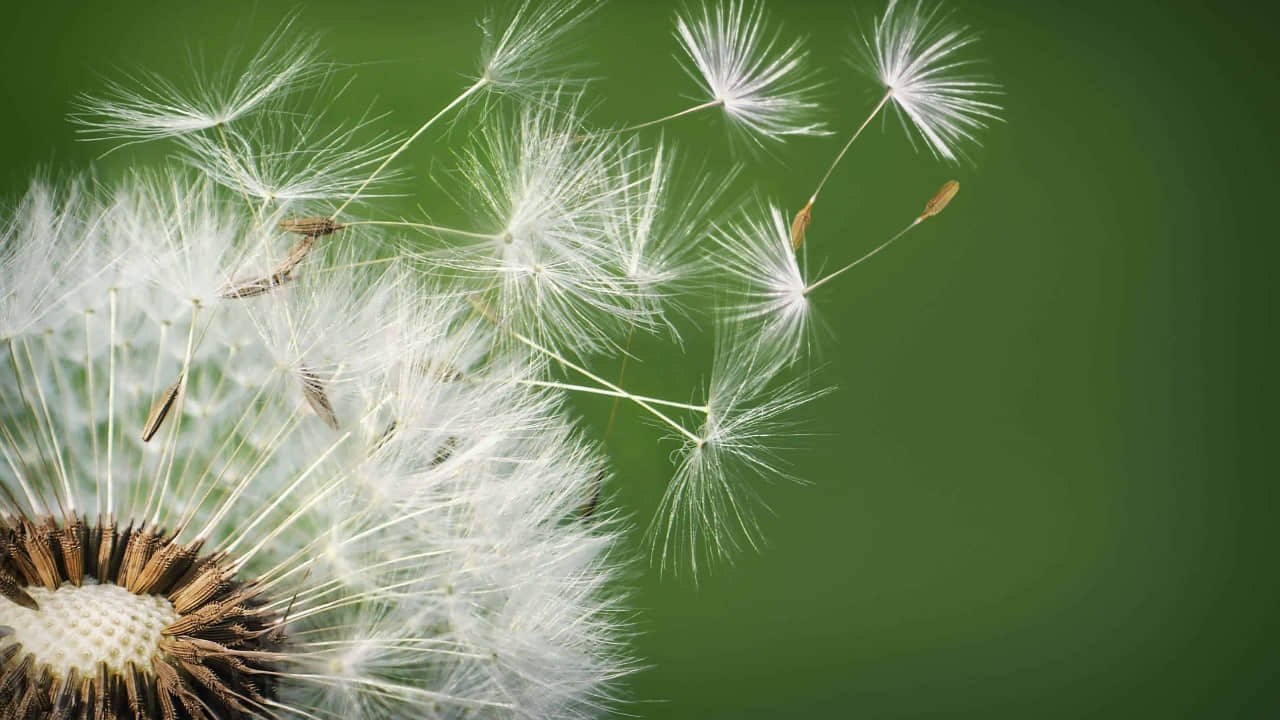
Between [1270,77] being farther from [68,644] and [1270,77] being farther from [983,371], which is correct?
[68,644]

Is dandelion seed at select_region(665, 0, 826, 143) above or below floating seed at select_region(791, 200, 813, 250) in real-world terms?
above

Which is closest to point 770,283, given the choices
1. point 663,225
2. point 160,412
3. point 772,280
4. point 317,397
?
point 772,280

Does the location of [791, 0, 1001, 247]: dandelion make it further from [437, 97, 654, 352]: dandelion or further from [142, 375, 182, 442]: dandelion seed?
[142, 375, 182, 442]: dandelion seed

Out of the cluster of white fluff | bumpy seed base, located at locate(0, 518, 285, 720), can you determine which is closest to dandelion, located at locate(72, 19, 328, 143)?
A: the cluster of white fluff

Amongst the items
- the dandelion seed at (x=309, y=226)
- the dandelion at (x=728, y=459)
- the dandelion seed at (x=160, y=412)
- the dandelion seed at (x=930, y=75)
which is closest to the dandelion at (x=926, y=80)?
the dandelion seed at (x=930, y=75)

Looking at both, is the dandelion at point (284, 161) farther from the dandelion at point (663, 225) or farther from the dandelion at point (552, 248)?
the dandelion at point (663, 225)

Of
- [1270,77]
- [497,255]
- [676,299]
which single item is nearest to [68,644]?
[497,255]
